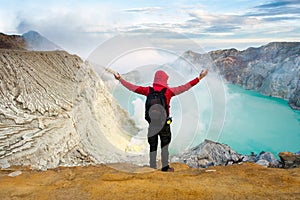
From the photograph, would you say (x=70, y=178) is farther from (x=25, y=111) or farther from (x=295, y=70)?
(x=295, y=70)

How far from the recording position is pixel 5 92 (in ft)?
41.8

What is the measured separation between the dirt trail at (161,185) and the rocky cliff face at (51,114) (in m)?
4.22

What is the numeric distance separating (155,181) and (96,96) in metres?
16.4

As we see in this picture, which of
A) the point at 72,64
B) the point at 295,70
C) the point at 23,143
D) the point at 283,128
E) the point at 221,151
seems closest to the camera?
the point at 23,143

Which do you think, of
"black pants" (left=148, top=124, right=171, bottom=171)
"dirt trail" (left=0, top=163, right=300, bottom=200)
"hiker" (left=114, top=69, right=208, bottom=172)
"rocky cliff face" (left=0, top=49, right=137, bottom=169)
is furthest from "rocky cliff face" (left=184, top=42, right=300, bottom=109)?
"dirt trail" (left=0, top=163, right=300, bottom=200)

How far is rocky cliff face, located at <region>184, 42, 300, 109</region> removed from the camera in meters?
53.9

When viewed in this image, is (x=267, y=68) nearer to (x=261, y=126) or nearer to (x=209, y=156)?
(x=261, y=126)

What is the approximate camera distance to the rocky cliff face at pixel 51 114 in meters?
10.8

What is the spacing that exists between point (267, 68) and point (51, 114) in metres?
58.1

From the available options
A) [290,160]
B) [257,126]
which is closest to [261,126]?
[257,126]

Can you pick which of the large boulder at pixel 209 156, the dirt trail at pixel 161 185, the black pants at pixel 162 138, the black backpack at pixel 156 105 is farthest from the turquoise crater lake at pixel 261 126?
the black backpack at pixel 156 105

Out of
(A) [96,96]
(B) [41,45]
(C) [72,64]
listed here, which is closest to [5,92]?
(C) [72,64]

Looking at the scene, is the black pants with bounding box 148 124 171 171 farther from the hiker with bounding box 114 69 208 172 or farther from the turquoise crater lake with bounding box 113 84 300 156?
the turquoise crater lake with bounding box 113 84 300 156

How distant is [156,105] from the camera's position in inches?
203
